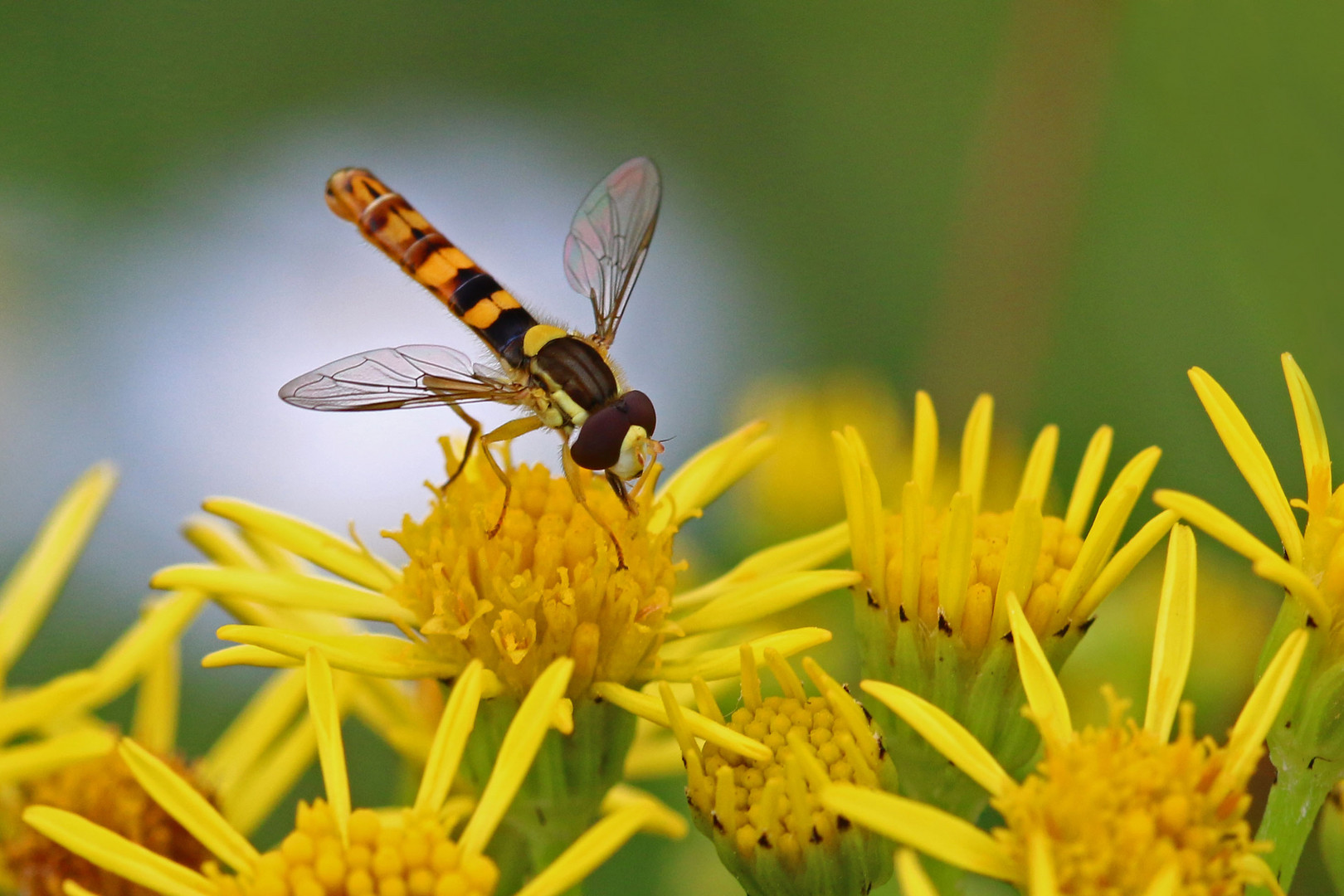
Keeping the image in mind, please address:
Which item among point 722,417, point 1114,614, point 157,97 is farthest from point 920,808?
point 157,97

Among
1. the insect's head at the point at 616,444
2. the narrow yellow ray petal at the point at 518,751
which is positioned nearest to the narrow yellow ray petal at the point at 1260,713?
the narrow yellow ray petal at the point at 518,751

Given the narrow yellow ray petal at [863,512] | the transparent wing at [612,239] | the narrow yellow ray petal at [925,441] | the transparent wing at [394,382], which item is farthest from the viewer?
the transparent wing at [612,239]

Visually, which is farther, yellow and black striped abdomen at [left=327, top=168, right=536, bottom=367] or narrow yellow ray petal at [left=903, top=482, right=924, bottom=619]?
yellow and black striped abdomen at [left=327, top=168, right=536, bottom=367]

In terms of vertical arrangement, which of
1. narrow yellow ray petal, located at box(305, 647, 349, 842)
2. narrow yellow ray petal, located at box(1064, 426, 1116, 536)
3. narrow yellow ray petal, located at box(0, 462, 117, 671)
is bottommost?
narrow yellow ray petal, located at box(1064, 426, 1116, 536)

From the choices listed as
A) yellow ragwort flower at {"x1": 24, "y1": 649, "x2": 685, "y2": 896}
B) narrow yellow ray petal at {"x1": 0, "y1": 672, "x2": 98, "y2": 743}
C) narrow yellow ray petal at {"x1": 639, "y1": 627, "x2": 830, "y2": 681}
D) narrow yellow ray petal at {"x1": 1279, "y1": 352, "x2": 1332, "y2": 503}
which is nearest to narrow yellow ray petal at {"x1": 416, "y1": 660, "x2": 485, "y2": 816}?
yellow ragwort flower at {"x1": 24, "y1": 649, "x2": 685, "y2": 896}

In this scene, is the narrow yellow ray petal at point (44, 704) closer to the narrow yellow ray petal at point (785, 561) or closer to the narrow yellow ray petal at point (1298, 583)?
the narrow yellow ray petal at point (785, 561)

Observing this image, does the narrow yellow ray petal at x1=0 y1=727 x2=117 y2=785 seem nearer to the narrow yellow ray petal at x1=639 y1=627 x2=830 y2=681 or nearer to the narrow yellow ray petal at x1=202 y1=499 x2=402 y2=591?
the narrow yellow ray petal at x1=202 y1=499 x2=402 y2=591
